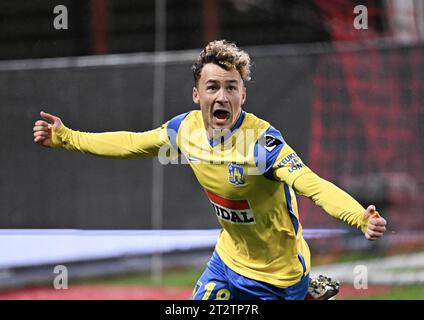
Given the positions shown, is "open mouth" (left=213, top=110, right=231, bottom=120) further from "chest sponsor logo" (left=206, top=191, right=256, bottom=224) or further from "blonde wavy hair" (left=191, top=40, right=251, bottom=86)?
"chest sponsor logo" (left=206, top=191, right=256, bottom=224)

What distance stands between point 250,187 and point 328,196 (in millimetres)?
486

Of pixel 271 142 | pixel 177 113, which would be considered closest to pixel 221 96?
pixel 271 142

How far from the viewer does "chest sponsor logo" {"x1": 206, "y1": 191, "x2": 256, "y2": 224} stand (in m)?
4.46

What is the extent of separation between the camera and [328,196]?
405 cm

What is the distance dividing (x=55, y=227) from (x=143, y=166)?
0.89 meters

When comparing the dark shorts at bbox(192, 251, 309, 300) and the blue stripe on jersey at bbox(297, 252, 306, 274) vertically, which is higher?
the blue stripe on jersey at bbox(297, 252, 306, 274)

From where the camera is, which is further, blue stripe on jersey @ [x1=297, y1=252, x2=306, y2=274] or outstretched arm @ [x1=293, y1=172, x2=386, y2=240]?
blue stripe on jersey @ [x1=297, y1=252, x2=306, y2=274]

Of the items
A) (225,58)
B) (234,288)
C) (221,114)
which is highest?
(225,58)

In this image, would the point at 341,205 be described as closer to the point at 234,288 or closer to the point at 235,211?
the point at 235,211

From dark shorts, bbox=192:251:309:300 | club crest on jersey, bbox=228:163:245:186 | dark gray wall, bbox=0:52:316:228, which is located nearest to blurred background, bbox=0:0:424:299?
dark gray wall, bbox=0:52:316:228

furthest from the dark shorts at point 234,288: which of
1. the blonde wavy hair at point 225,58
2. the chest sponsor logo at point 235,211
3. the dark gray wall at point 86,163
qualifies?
the dark gray wall at point 86,163

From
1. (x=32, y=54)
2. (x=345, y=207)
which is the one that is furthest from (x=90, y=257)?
(x=345, y=207)

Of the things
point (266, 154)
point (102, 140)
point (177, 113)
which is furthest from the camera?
point (177, 113)
